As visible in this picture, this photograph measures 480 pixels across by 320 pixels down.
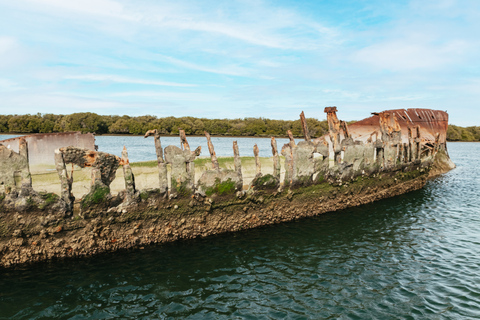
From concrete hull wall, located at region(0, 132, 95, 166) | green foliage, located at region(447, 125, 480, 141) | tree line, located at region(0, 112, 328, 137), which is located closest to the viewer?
concrete hull wall, located at region(0, 132, 95, 166)

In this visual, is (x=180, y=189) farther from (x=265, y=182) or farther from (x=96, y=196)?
(x=265, y=182)

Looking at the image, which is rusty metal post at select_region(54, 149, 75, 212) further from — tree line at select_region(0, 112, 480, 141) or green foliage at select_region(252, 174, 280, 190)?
tree line at select_region(0, 112, 480, 141)

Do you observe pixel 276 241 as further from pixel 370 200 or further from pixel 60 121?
pixel 60 121

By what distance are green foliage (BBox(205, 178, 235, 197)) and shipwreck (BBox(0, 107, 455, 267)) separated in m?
0.03

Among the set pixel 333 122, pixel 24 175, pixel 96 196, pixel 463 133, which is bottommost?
pixel 96 196

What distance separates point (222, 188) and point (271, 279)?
12.0 ft

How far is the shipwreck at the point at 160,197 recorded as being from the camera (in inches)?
315

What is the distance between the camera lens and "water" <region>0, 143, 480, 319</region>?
6777mm

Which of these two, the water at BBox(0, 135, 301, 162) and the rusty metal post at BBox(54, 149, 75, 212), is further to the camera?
the water at BBox(0, 135, 301, 162)

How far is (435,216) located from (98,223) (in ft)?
47.8

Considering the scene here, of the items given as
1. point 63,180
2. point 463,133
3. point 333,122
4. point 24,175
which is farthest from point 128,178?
point 463,133

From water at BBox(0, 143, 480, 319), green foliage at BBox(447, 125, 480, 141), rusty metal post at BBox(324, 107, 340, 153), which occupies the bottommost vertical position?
water at BBox(0, 143, 480, 319)

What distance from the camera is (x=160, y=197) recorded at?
965 centimetres

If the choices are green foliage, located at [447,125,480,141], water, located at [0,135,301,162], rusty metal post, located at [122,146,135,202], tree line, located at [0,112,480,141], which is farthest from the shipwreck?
green foliage, located at [447,125,480,141]
